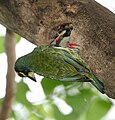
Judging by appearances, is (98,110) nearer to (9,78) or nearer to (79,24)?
(9,78)

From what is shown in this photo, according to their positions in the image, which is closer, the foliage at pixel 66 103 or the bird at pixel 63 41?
the bird at pixel 63 41

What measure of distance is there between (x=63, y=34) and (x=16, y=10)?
1.03ft

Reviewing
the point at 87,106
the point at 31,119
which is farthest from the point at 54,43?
the point at 31,119

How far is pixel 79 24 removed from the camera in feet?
4.22

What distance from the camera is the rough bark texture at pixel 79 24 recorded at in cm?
123

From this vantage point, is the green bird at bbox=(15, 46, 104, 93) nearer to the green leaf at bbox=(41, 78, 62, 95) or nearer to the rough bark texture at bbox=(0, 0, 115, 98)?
the rough bark texture at bbox=(0, 0, 115, 98)

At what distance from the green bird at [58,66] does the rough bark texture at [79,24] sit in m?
0.20

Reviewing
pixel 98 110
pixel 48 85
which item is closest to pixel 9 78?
pixel 48 85

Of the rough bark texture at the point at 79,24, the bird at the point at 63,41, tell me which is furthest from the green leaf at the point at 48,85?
the bird at the point at 63,41

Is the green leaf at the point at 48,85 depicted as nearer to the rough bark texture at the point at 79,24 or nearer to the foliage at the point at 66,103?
the foliage at the point at 66,103

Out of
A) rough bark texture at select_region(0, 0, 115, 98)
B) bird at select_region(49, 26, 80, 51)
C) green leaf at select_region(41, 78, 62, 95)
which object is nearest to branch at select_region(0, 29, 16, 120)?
green leaf at select_region(41, 78, 62, 95)

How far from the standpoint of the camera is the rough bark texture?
1.23m

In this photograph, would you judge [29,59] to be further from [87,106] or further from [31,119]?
[31,119]

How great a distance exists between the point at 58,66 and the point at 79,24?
313 mm
